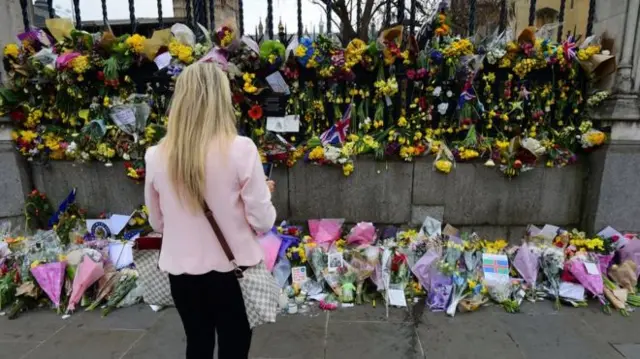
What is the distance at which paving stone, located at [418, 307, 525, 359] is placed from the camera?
2.82 m

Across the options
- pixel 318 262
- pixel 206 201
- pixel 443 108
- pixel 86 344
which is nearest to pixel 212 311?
pixel 206 201

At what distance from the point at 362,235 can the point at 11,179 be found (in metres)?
3.65

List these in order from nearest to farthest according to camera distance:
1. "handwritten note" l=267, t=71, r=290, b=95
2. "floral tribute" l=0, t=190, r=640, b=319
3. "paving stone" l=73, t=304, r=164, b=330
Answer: "paving stone" l=73, t=304, r=164, b=330 < "floral tribute" l=0, t=190, r=640, b=319 < "handwritten note" l=267, t=71, r=290, b=95

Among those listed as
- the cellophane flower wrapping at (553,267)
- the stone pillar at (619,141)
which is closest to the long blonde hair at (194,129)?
the cellophane flower wrapping at (553,267)

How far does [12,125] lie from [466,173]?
182 inches

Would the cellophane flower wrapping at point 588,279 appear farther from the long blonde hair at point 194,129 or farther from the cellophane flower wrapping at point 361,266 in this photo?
the long blonde hair at point 194,129

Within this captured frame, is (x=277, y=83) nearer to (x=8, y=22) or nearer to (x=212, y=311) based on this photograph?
(x=212, y=311)

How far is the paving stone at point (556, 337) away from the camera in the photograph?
2.81m

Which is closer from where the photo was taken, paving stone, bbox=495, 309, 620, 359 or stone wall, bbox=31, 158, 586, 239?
paving stone, bbox=495, 309, 620, 359

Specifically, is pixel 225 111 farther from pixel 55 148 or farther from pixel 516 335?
pixel 55 148

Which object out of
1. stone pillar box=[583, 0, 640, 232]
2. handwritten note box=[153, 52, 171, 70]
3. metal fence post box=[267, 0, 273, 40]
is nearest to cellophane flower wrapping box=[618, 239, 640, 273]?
stone pillar box=[583, 0, 640, 232]

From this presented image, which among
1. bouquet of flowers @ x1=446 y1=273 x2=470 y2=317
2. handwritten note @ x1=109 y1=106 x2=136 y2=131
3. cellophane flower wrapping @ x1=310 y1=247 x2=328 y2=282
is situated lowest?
bouquet of flowers @ x1=446 y1=273 x2=470 y2=317

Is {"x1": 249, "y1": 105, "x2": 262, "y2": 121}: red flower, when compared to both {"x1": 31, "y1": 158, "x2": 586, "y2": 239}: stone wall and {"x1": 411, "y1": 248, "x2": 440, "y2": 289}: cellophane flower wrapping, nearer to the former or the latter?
{"x1": 31, "y1": 158, "x2": 586, "y2": 239}: stone wall

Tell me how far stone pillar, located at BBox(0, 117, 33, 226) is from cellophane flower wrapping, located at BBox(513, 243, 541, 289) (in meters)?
4.96
